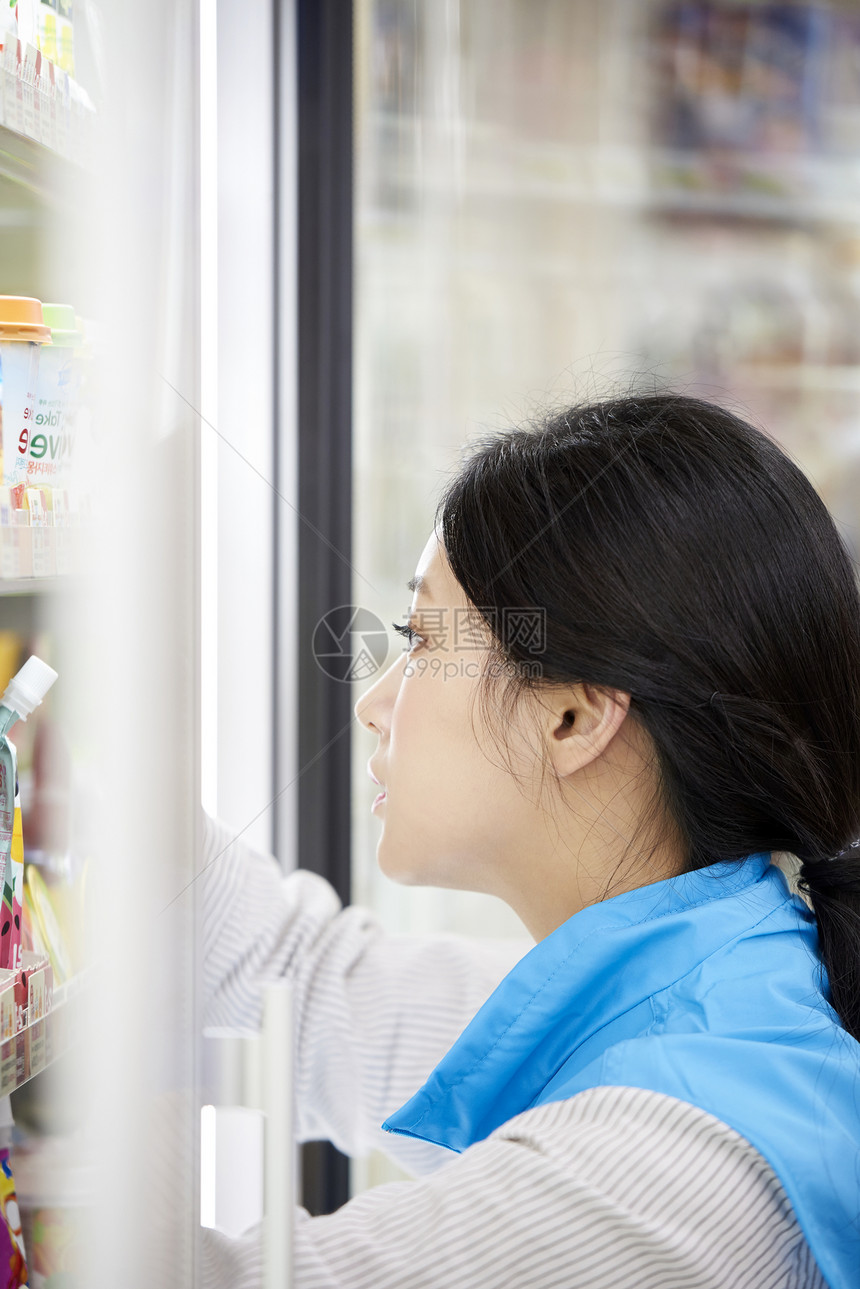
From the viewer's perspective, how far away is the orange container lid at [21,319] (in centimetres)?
55

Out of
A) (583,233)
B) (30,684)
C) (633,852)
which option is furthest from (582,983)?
(583,233)

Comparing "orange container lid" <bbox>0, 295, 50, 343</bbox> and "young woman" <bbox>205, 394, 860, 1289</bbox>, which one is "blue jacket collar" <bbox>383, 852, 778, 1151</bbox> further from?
"orange container lid" <bbox>0, 295, 50, 343</bbox>

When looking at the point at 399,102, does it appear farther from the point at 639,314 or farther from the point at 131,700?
the point at 131,700

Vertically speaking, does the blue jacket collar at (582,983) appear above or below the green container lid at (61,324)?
below

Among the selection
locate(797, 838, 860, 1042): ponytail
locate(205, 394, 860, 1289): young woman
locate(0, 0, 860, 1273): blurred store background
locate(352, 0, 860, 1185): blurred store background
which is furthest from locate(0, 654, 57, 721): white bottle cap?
locate(352, 0, 860, 1185): blurred store background

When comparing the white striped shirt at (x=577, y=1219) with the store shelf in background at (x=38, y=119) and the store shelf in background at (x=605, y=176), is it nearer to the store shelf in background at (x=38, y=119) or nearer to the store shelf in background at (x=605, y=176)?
the store shelf in background at (x=38, y=119)

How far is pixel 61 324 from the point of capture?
559 mm

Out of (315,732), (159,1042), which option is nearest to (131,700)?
(159,1042)

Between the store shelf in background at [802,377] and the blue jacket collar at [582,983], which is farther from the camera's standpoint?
the store shelf in background at [802,377]

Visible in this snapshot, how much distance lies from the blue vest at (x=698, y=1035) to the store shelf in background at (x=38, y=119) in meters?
0.55

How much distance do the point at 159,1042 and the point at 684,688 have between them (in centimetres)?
37

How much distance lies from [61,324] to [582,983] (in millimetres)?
512

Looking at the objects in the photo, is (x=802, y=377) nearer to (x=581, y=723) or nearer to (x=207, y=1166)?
(x=581, y=723)

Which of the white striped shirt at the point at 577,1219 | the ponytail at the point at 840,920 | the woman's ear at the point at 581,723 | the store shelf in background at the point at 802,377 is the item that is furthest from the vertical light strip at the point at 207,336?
the store shelf in background at the point at 802,377
